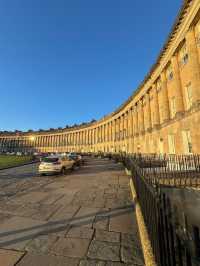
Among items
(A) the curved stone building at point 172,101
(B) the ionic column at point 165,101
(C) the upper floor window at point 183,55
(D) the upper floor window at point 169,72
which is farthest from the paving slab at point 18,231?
(D) the upper floor window at point 169,72

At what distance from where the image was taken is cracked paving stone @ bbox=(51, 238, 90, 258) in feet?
12.0

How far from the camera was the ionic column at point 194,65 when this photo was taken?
1489 centimetres

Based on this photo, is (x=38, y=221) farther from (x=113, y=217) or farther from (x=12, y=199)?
(x=12, y=199)

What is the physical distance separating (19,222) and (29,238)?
124cm

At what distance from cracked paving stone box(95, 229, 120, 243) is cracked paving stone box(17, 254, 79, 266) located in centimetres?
101

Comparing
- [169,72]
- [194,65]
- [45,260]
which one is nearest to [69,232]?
[45,260]

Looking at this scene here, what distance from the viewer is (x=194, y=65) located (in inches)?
606

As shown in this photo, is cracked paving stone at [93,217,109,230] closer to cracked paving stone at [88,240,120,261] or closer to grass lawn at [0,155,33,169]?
cracked paving stone at [88,240,120,261]

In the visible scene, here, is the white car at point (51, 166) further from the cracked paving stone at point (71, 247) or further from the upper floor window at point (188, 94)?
the upper floor window at point (188, 94)

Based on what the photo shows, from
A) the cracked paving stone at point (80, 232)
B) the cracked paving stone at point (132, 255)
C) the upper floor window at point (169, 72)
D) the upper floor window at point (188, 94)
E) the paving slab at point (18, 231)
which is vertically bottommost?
the cracked paving stone at point (132, 255)

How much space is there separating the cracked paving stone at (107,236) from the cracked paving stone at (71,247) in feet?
1.06

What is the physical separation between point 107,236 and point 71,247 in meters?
0.93

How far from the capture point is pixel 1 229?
16.1ft

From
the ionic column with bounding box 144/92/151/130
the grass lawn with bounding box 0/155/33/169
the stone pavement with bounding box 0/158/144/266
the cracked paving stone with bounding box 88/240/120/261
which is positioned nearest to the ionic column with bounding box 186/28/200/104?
the stone pavement with bounding box 0/158/144/266
